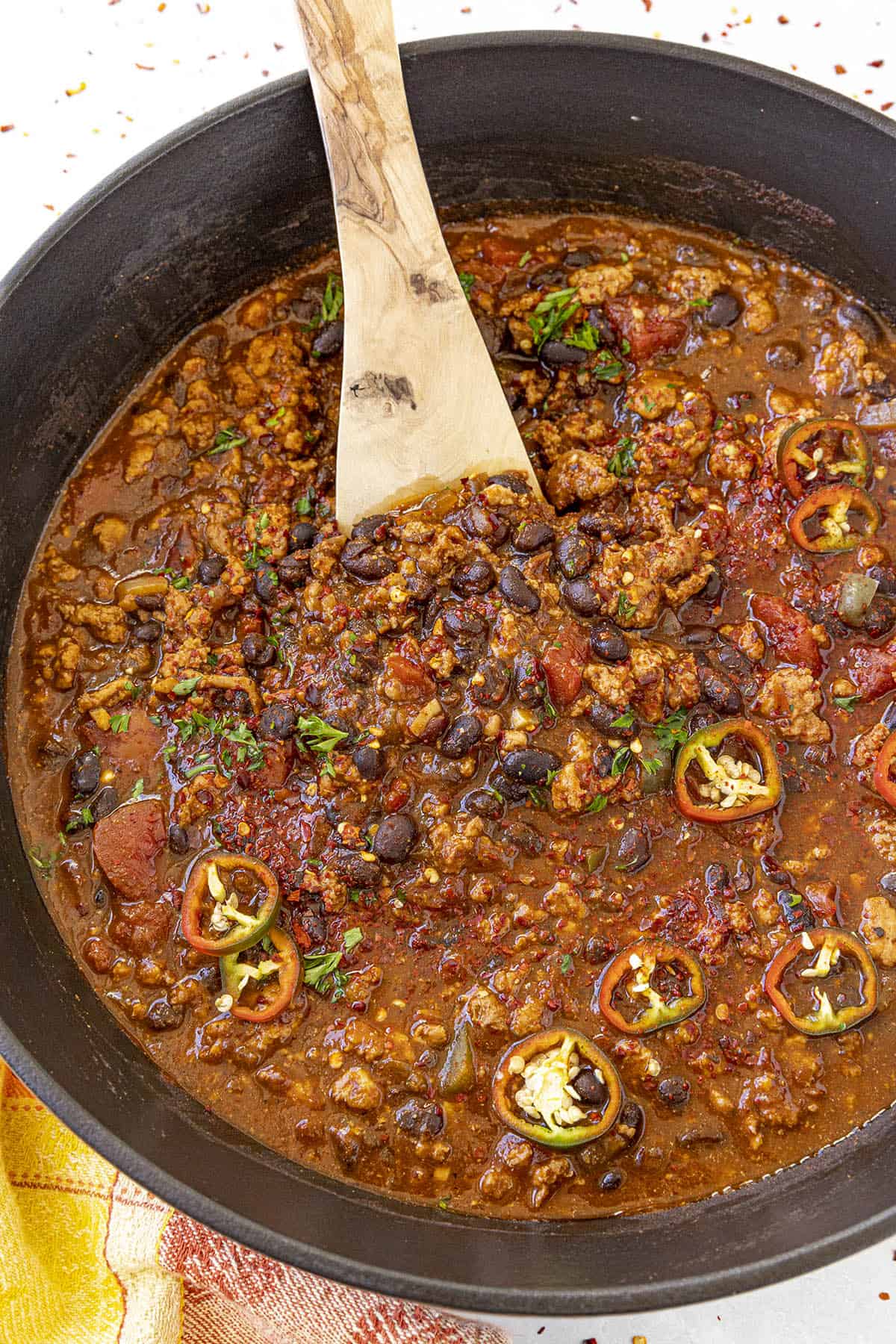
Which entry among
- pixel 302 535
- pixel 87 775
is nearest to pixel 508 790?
pixel 302 535

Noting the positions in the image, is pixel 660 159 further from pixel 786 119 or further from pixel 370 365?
pixel 370 365

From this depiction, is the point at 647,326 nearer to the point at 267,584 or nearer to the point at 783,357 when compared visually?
the point at 783,357

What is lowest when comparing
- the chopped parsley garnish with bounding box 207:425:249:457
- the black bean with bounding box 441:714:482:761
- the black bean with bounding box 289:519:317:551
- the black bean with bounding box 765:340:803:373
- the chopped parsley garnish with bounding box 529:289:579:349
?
the black bean with bounding box 441:714:482:761

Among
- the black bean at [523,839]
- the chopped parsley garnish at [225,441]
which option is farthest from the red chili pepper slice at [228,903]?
the chopped parsley garnish at [225,441]

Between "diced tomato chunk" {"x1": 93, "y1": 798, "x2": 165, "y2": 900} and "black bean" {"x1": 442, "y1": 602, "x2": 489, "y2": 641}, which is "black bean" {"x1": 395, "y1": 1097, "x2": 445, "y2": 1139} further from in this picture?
"black bean" {"x1": 442, "y1": 602, "x2": 489, "y2": 641}

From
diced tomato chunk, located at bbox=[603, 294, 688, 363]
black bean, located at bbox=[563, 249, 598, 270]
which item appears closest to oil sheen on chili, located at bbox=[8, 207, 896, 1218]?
diced tomato chunk, located at bbox=[603, 294, 688, 363]

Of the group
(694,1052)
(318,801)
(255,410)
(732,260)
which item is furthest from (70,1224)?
A: (732,260)
